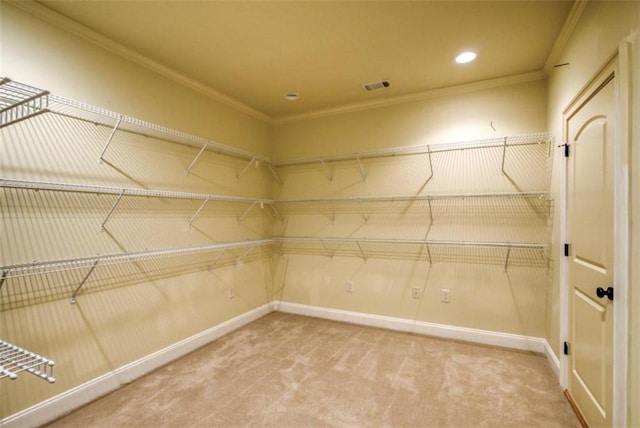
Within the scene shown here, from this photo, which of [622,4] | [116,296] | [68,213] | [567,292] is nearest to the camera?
[622,4]

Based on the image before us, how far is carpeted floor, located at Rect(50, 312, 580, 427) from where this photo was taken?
1.88 metres

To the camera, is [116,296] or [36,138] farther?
[116,296]

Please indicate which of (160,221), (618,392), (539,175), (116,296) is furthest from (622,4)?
(116,296)

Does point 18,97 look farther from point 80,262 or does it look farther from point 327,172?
point 327,172

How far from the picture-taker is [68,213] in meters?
1.99

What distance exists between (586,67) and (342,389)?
2616 mm

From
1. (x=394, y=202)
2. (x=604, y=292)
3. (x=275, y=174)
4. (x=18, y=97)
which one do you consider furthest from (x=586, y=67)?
(x=275, y=174)

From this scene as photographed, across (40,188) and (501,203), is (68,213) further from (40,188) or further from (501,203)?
(501,203)

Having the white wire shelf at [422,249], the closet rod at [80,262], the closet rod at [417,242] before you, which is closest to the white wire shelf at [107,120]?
the closet rod at [80,262]

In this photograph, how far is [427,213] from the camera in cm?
313

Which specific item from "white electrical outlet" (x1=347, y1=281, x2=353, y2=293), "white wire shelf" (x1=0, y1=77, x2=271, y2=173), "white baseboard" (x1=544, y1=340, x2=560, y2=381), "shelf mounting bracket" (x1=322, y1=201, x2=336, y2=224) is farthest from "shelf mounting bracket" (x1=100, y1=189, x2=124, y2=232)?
"white baseboard" (x1=544, y1=340, x2=560, y2=381)

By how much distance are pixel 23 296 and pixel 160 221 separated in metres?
0.98

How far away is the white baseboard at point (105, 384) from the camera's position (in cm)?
180

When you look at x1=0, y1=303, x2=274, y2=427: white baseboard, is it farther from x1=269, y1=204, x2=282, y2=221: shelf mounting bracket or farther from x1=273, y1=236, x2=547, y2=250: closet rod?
x1=269, y1=204, x2=282, y2=221: shelf mounting bracket
